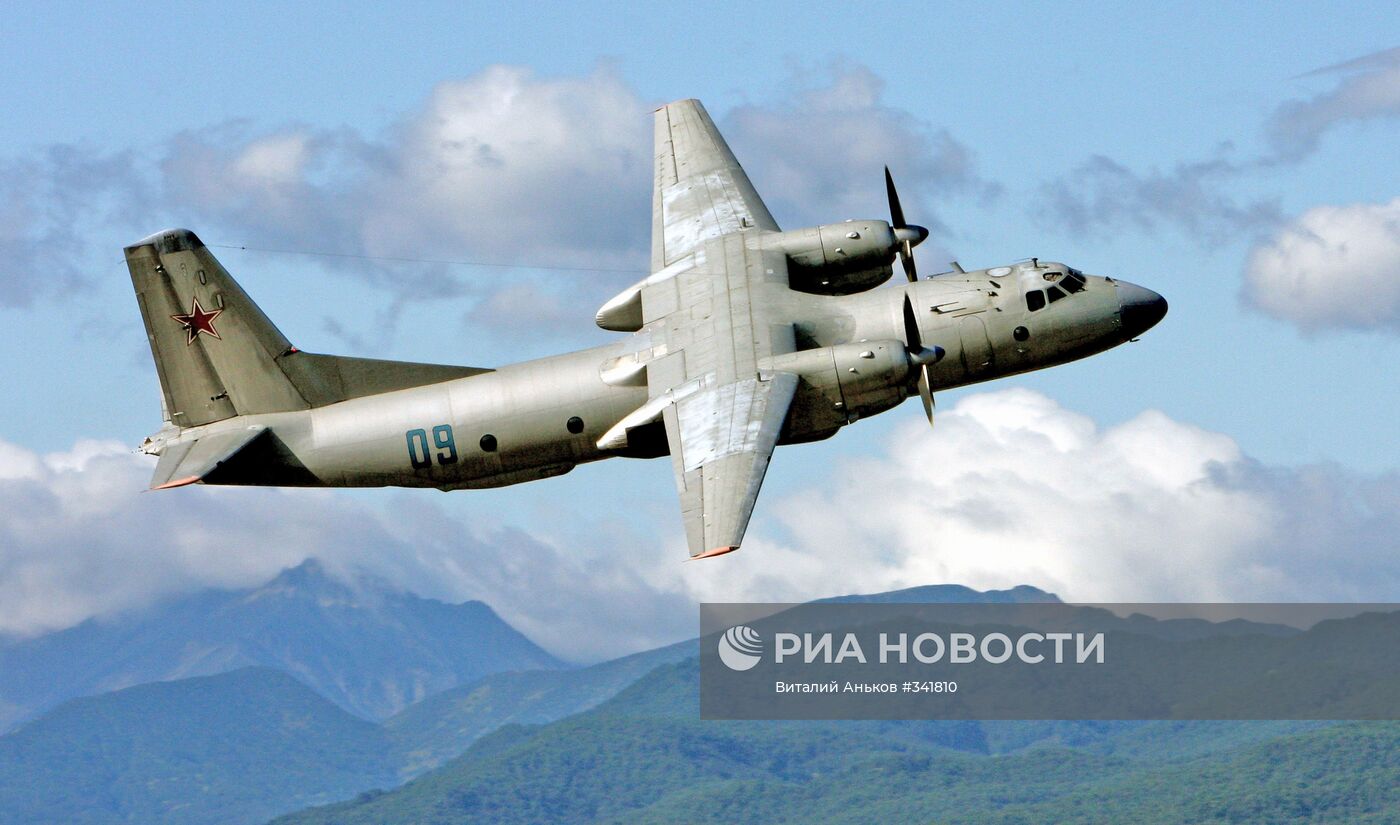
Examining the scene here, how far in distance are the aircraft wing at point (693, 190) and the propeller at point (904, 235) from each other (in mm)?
4649

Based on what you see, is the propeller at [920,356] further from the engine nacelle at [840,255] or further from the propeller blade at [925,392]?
the engine nacelle at [840,255]

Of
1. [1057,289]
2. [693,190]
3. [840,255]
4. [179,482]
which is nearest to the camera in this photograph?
[179,482]

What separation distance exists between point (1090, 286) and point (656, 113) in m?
19.3

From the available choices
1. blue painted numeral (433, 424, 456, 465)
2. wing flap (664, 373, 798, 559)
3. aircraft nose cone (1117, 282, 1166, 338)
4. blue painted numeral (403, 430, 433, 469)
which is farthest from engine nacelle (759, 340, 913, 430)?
blue painted numeral (403, 430, 433, 469)

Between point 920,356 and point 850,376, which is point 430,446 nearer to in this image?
point 850,376

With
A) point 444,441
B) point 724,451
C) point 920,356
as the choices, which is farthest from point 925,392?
point 444,441

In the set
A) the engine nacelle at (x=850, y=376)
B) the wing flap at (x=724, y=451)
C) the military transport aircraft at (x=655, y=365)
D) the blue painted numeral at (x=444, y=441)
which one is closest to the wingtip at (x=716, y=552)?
the wing flap at (x=724, y=451)

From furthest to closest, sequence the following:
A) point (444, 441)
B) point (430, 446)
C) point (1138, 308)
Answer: point (1138, 308), point (430, 446), point (444, 441)

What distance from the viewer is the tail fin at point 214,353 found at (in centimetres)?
5553

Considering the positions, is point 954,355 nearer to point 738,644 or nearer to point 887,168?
point 887,168

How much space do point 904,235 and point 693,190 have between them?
8790mm

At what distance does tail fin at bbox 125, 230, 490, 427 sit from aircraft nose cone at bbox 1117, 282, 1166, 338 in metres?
22.7

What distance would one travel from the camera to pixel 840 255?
2192 inches

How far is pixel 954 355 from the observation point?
5288cm
